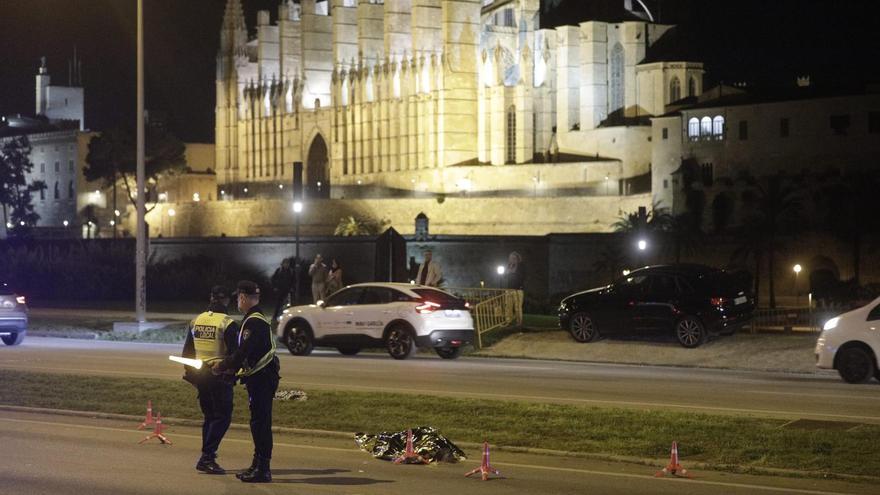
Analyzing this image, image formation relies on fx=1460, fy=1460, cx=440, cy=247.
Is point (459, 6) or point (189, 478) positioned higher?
point (459, 6)

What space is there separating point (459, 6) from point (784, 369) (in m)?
70.2

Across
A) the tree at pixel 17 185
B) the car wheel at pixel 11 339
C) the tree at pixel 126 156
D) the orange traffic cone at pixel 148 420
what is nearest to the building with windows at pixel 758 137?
the car wheel at pixel 11 339

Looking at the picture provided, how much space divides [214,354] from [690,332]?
700 inches

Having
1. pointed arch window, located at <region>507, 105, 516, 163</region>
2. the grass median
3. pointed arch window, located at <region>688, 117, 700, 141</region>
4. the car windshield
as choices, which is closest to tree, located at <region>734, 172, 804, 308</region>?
pointed arch window, located at <region>688, 117, 700, 141</region>

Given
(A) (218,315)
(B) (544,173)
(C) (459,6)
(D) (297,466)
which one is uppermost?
(C) (459,6)

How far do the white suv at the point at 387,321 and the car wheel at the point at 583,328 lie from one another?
106 inches

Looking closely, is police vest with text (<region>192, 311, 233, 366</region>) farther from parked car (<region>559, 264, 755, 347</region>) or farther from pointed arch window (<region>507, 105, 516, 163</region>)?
pointed arch window (<region>507, 105, 516, 163</region>)

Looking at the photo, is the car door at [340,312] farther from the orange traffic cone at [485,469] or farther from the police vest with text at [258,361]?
the police vest with text at [258,361]

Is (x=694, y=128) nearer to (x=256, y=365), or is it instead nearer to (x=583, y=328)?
(x=583, y=328)

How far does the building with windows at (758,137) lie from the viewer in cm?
7038

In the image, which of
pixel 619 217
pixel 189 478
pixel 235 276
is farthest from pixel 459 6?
pixel 189 478

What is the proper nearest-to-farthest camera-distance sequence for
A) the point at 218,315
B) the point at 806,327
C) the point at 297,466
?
the point at 218,315, the point at 297,466, the point at 806,327

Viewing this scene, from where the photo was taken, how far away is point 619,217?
260 feet

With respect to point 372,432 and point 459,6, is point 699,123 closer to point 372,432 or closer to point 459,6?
point 459,6
